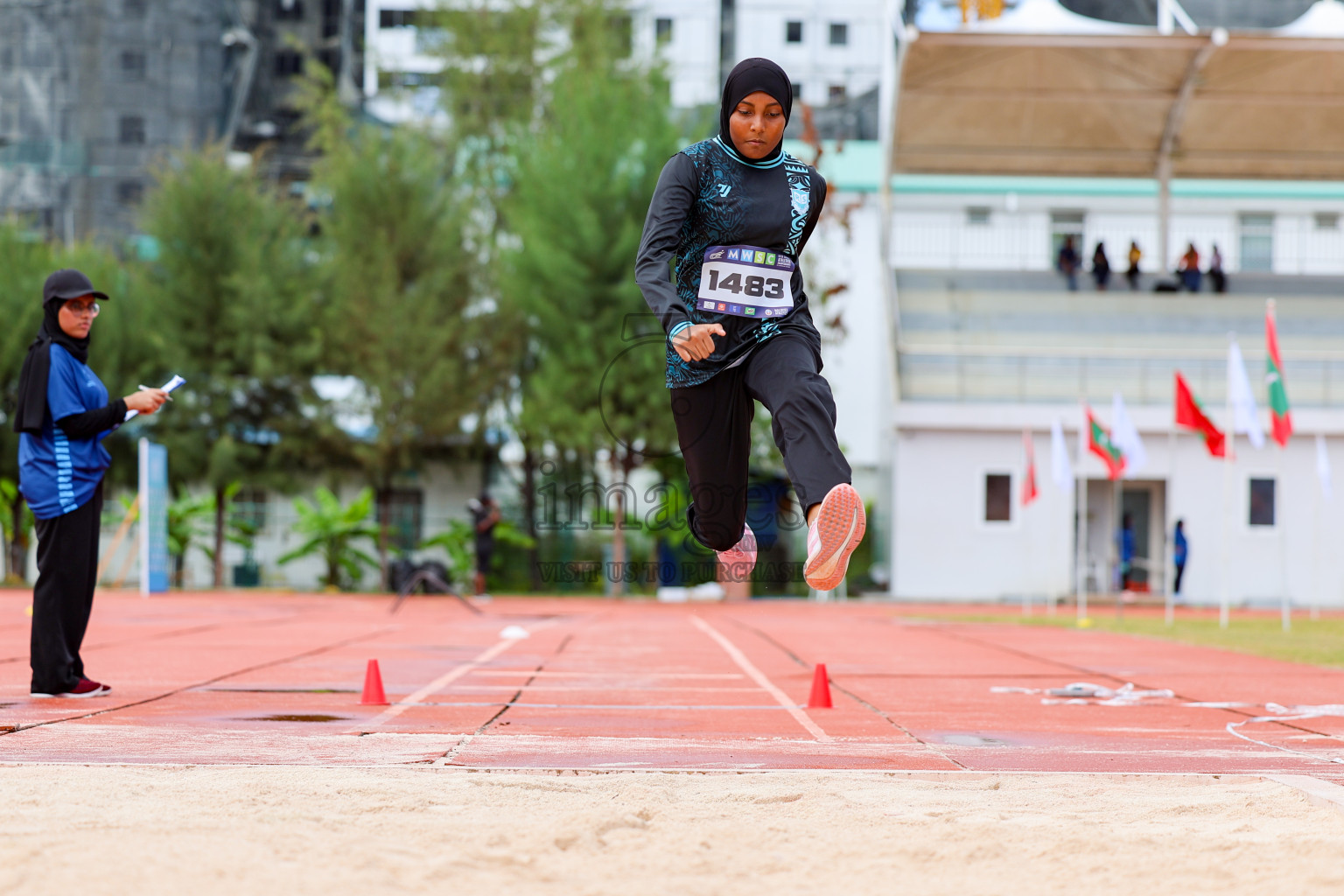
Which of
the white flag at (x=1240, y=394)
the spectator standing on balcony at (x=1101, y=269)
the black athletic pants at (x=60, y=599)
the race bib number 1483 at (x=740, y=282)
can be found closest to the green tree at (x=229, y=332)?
the spectator standing on balcony at (x=1101, y=269)

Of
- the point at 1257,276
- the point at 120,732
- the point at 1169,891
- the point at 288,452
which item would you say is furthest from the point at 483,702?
the point at 1257,276

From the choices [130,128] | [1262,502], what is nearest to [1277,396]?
[1262,502]

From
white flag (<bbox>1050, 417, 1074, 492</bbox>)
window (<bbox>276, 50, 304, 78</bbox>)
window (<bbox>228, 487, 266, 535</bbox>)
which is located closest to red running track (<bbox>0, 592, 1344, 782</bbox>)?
white flag (<bbox>1050, 417, 1074, 492</bbox>)

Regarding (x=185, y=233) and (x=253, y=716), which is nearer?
(x=253, y=716)

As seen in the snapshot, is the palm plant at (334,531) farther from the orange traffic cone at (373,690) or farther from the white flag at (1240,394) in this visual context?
the orange traffic cone at (373,690)

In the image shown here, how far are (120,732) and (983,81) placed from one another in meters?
28.3

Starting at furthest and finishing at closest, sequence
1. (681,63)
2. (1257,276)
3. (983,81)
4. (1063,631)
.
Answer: (681,63)
(1257,276)
(983,81)
(1063,631)

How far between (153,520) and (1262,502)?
22.9 meters

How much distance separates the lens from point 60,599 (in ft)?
23.8

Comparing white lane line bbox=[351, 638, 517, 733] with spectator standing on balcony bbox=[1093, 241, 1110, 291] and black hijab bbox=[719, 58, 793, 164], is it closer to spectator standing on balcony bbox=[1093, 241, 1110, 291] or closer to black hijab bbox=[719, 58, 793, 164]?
black hijab bbox=[719, 58, 793, 164]

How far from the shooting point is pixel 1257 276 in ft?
118

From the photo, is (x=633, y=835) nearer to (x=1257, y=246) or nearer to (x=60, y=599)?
(x=60, y=599)

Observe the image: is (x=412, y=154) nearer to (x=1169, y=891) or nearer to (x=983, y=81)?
(x=983, y=81)

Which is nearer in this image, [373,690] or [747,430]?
[747,430]
